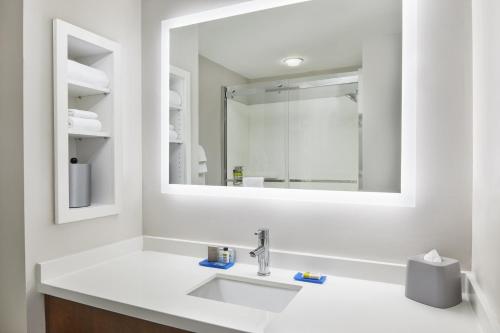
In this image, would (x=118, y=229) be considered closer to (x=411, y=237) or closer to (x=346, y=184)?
(x=346, y=184)

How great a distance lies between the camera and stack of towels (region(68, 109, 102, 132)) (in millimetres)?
1394

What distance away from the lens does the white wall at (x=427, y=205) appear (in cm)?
115

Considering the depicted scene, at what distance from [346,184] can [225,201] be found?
0.55m

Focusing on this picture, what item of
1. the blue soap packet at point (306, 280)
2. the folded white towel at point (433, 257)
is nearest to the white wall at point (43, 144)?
the blue soap packet at point (306, 280)

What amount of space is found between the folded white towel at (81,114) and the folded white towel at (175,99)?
14.5 inches

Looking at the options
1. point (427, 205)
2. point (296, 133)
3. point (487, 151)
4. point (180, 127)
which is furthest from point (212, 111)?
point (487, 151)

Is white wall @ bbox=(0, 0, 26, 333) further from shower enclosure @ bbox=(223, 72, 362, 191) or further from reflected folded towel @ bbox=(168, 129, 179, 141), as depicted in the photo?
shower enclosure @ bbox=(223, 72, 362, 191)

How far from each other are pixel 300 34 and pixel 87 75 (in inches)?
37.2

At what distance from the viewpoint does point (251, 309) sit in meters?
1.05

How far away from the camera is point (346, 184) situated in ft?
4.39

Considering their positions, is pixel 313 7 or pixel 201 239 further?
pixel 201 239

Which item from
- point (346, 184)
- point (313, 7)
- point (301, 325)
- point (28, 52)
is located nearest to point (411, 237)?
point (346, 184)

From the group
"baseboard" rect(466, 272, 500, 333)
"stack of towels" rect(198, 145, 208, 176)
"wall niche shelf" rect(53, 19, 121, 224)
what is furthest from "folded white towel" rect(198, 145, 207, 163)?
"baseboard" rect(466, 272, 500, 333)

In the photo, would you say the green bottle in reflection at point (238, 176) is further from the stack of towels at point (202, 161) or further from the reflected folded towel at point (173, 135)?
the reflected folded towel at point (173, 135)
